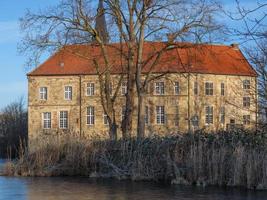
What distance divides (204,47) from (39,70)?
120ft

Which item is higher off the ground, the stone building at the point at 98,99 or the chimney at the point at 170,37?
the chimney at the point at 170,37

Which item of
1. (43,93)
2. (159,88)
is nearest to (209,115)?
(159,88)

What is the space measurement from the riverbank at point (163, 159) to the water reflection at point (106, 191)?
1159mm

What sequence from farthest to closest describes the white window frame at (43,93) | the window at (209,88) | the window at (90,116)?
the white window frame at (43,93)
the window at (90,116)
the window at (209,88)

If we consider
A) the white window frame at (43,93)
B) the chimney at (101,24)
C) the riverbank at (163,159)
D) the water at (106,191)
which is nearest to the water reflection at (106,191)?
the water at (106,191)

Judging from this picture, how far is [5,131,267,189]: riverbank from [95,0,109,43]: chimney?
1210cm

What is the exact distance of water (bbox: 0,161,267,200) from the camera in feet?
55.9

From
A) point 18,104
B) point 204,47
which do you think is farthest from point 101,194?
point 18,104

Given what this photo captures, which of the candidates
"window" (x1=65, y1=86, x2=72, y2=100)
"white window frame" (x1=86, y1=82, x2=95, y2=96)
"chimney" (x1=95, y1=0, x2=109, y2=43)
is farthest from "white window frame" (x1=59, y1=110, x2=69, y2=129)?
"chimney" (x1=95, y1=0, x2=109, y2=43)

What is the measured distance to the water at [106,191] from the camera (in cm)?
1703

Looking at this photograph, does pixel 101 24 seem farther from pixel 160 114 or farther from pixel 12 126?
pixel 12 126

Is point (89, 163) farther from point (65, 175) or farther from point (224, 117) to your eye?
point (224, 117)

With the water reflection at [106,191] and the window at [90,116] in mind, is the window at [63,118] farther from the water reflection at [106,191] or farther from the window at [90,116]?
the water reflection at [106,191]

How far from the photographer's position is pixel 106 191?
18.9m
